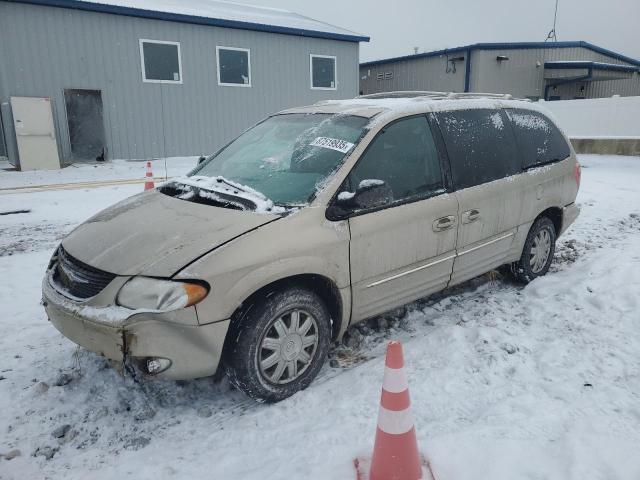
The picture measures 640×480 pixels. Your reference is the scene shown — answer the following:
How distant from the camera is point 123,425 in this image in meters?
2.82

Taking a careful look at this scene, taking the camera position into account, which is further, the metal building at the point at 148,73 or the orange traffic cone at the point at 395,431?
the metal building at the point at 148,73

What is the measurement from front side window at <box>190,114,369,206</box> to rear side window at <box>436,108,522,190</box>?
0.83 metres

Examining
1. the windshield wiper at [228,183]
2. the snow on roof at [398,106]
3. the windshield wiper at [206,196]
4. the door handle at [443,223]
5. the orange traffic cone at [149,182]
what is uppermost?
the snow on roof at [398,106]

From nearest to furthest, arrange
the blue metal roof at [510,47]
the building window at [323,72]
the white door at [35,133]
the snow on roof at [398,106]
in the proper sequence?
1. the snow on roof at [398,106]
2. the white door at [35,133]
3. the building window at [323,72]
4. the blue metal roof at [510,47]

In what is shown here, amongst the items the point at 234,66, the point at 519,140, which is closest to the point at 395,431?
the point at 519,140

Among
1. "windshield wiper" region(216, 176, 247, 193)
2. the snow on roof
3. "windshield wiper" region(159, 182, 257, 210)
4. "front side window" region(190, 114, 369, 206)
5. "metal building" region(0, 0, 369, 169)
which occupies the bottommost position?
"windshield wiper" region(159, 182, 257, 210)

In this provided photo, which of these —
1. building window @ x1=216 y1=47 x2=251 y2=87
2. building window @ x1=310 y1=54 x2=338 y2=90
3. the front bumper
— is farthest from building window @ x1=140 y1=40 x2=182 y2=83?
the front bumper

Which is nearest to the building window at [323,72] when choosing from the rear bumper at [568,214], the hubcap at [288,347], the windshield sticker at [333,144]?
the rear bumper at [568,214]

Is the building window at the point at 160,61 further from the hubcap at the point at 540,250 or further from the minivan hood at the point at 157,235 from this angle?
the hubcap at the point at 540,250

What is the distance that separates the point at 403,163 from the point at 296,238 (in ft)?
3.72

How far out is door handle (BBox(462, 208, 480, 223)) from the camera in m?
3.80

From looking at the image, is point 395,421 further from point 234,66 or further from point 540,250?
point 234,66

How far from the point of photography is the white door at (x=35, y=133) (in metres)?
12.6

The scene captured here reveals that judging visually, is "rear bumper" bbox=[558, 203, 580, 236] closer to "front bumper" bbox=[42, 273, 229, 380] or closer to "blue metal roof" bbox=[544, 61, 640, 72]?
"front bumper" bbox=[42, 273, 229, 380]
